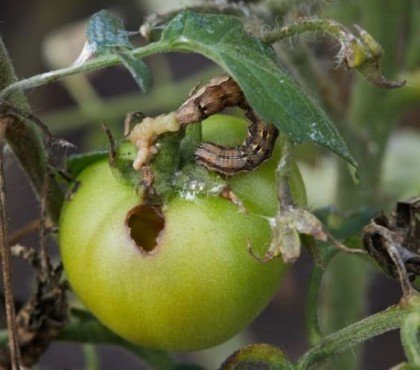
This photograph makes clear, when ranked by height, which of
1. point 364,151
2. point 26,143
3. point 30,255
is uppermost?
point 26,143

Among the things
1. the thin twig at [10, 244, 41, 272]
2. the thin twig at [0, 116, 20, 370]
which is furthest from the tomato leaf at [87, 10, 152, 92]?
the thin twig at [10, 244, 41, 272]

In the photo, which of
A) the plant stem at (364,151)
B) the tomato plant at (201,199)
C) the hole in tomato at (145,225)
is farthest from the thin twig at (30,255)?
the plant stem at (364,151)

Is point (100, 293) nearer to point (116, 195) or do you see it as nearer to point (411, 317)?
point (116, 195)

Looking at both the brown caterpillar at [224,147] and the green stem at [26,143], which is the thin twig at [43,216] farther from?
the brown caterpillar at [224,147]

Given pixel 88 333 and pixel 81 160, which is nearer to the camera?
pixel 81 160

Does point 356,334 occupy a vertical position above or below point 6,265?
below

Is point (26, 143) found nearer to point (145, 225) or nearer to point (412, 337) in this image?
point (145, 225)

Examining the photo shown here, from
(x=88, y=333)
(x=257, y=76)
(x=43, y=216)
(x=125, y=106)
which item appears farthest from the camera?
(x=125, y=106)

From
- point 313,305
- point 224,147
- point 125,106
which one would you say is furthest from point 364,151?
point 125,106
